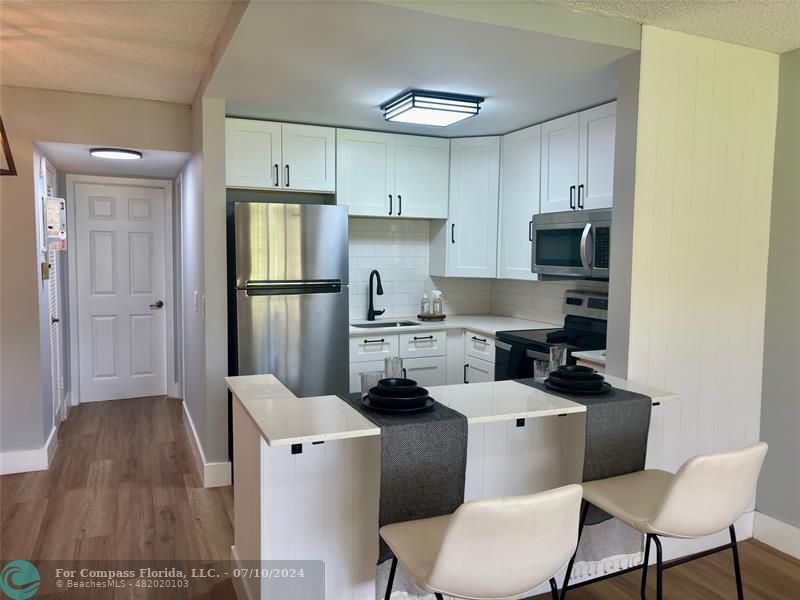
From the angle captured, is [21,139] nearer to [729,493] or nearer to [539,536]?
[539,536]

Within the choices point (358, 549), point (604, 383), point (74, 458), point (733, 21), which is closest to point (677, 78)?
point (733, 21)

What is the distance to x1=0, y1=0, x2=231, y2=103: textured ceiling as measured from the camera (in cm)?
248

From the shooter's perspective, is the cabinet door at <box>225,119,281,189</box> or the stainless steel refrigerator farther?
the cabinet door at <box>225,119,281,189</box>

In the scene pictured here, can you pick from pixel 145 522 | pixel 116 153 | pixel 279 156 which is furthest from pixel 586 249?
pixel 116 153

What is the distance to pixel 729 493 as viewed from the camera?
193cm

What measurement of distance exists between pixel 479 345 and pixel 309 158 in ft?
5.87

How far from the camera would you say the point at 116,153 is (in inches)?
164

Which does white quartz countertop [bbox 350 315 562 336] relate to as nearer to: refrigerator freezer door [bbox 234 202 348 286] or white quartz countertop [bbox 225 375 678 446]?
refrigerator freezer door [bbox 234 202 348 286]

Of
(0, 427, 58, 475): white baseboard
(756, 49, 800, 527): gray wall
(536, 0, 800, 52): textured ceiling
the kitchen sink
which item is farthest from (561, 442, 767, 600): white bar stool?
(0, 427, 58, 475): white baseboard

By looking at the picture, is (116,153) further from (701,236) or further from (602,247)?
(701,236)

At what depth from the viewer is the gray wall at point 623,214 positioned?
2.63 meters

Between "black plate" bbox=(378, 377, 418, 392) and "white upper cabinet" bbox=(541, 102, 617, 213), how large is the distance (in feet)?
6.06

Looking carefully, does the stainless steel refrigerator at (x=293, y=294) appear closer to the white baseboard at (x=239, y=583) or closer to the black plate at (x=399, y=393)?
the white baseboard at (x=239, y=583)

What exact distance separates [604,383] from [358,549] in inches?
44.9
